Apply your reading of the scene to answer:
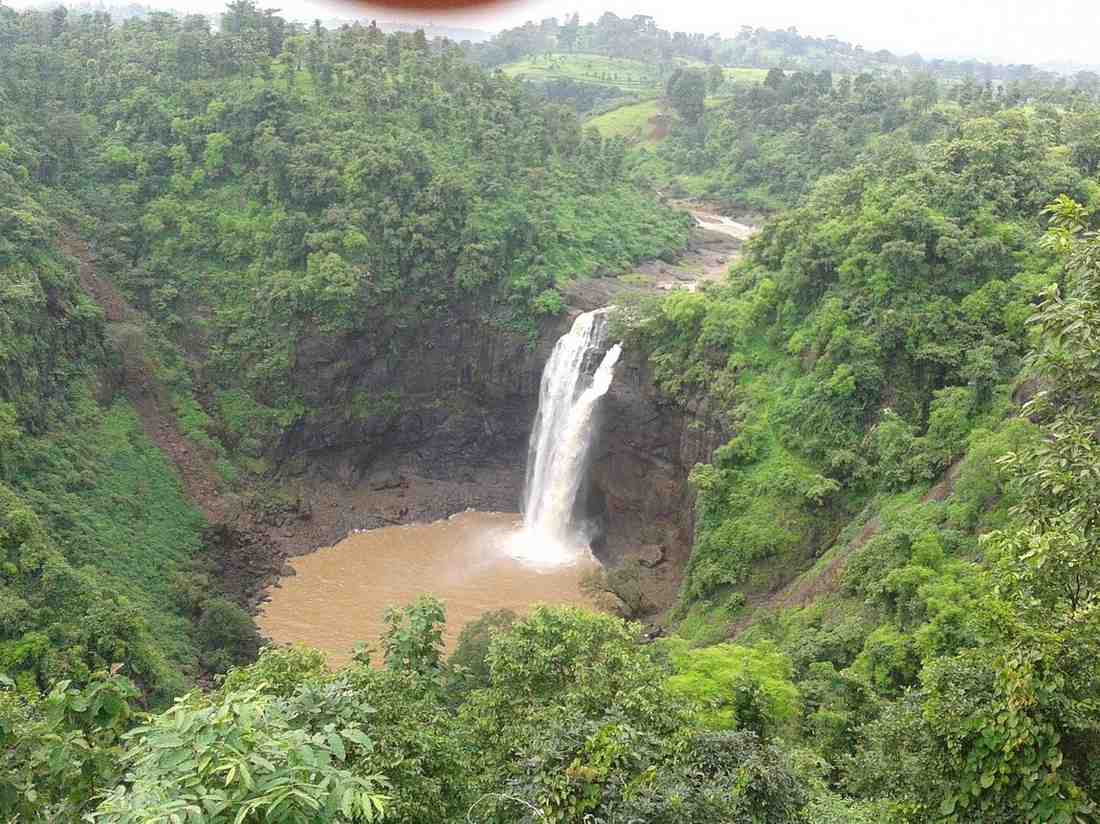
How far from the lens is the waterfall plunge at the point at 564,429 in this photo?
27.4 meters

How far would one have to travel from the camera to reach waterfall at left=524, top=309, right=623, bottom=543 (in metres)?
27.4

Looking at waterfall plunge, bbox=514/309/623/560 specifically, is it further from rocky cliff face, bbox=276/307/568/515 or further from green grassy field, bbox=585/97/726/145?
green grassy field, bbox=585/97/726/145

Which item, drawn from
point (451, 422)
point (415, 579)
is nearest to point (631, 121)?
point (451, 422)

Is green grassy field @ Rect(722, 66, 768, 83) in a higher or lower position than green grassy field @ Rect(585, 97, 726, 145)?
higher

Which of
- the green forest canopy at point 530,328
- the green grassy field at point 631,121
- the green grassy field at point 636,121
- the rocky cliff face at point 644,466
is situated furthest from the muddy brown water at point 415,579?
the green grassy field at point 631,121

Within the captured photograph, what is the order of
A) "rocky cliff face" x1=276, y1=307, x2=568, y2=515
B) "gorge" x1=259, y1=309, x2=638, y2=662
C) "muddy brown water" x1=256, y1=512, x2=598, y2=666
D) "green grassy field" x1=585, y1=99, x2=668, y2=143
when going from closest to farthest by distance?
"muddy brown water" x1=256, y1=512, x2=598, y2=666, "gorge" x1=259, y1=309, x2=638, y2=662, "rocky cliff face" x1=276, y1=307, x2=568, y2=515, "green grassy field" x1=585, y1=99, x2=668, y2=143

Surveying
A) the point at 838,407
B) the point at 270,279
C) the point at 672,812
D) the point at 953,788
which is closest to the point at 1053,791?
the point at 953,788

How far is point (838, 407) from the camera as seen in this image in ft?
69.8

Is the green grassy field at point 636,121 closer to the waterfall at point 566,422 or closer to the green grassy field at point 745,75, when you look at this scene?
the green grassy field at point 745,75

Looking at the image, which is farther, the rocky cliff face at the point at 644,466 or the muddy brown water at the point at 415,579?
the rocky cliff face at the point at 644,466

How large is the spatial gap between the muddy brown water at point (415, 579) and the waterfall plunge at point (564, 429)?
491 mm

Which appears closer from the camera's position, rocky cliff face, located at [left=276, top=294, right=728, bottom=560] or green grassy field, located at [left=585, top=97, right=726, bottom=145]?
rocky cliff face, located at [left=276, top=294, right=728, bottom=560]

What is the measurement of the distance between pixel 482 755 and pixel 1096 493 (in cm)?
659

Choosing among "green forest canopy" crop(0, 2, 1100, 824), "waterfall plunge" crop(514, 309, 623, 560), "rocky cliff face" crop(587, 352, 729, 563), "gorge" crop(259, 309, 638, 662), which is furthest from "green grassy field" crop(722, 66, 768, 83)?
"rocky cliff face" crop(587, 352, 729, 563)
